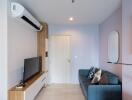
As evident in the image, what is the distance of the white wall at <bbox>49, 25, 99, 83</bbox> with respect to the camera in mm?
6672

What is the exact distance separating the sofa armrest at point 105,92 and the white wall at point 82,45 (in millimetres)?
3005

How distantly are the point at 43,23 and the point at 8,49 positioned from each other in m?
3.13

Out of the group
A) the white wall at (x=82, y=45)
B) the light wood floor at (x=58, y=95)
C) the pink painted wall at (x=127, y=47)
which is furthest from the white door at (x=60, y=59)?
the pink painted wall at (x=127, y=47)

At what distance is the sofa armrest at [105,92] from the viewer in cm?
366

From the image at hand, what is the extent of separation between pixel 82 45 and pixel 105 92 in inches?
128

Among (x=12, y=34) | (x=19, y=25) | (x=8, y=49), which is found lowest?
(x=8, y=49)

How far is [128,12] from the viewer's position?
3107 millimetres

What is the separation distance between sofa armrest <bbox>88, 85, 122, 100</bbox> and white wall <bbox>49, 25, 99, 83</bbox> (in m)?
3.00

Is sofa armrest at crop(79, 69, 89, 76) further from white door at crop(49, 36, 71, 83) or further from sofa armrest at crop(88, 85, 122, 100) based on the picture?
sofa armrest at crop(88, 85, 122, 100)

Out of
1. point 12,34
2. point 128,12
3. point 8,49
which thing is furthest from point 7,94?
point 128,12

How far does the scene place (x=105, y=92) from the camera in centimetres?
367
